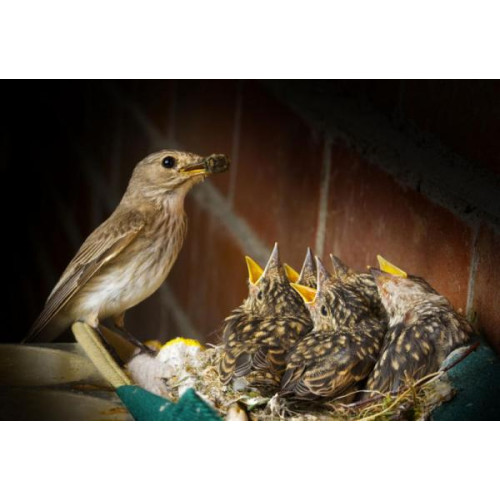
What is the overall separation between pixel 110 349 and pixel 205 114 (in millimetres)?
361

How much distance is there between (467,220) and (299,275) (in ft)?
0.84

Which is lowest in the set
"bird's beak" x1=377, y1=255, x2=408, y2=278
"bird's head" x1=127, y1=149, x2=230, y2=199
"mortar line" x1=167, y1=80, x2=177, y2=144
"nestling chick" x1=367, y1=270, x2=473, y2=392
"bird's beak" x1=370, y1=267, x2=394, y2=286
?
"nestling chick" x1=367, y1=270, x2=473, y2=392

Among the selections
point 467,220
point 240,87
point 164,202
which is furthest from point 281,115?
point 467,220

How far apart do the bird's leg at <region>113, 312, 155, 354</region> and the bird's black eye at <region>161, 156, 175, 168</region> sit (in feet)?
0.74

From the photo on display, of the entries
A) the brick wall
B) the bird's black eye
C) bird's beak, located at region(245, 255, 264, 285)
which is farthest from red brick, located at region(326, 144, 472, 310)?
the bird's black eye

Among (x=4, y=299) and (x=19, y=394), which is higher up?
(x=4, y=299)

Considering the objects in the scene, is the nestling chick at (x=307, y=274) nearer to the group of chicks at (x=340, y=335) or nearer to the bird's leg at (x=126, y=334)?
the group of chicks at (x=340, y=335)

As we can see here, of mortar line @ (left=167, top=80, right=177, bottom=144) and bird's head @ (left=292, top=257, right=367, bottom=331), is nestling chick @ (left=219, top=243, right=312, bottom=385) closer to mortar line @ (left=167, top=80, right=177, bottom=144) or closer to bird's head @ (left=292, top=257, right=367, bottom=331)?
bird's head @ (left=292, top=257, right=367, bottom=331)

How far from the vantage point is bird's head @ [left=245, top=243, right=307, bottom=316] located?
1.76 meters

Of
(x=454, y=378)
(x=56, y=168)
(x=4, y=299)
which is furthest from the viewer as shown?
(x=56, y=168)

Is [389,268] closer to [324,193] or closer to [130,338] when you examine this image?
[324,193]

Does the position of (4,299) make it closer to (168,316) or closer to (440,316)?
(168,316)

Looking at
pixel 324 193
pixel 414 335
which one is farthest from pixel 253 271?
pixel 414 335

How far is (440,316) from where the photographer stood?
5.48 ft
